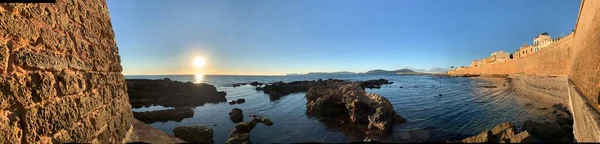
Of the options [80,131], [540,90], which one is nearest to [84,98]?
[80,131]

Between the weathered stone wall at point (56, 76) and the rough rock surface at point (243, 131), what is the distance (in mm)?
8260

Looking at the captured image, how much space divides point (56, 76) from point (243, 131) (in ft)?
43.3

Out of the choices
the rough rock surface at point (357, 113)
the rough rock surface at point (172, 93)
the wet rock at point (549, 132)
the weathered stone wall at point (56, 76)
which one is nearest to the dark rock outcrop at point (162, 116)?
the rough rock surface at point (172, 93)

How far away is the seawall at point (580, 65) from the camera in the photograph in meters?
6.43

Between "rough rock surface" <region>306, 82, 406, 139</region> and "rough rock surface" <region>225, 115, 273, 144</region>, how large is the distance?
4381mm

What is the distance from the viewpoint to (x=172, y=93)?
37719 mm

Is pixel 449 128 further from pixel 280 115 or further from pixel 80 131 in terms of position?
pixel 80 131

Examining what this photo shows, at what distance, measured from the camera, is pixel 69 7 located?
3379mm

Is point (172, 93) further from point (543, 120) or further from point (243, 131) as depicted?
point (543, 120)

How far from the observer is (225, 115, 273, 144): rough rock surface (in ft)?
41.3

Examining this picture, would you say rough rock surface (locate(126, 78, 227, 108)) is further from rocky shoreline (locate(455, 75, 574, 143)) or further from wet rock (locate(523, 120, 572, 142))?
wet rock (locate(523, 120, 572, 142))

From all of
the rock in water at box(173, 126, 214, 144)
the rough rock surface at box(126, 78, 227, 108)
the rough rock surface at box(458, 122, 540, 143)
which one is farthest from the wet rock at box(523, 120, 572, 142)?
the rough rock surface at box(126, 78, 227, 108)

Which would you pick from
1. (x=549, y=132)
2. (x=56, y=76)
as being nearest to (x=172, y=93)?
(x=56, y=76)

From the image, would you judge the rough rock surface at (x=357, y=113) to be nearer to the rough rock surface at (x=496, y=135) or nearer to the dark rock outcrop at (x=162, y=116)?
the rough rock surface at (x=496, y=135)
